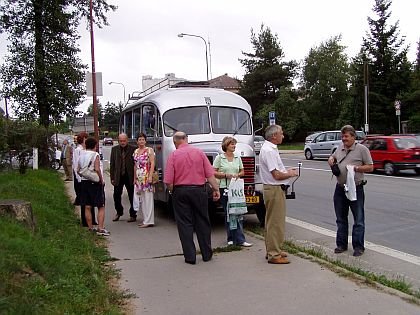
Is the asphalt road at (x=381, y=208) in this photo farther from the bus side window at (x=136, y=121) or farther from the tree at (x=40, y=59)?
the tree at (x=40, y=59)

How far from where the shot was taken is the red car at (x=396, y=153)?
18406 millimetres

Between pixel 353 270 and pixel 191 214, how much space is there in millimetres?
2287

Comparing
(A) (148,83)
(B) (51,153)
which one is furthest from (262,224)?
(B) (51,153)

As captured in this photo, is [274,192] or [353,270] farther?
[274,192]

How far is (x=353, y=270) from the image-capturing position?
6035mm

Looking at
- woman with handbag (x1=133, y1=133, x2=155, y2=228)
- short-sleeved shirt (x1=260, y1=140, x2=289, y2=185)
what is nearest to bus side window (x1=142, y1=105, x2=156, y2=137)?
woman with handbag (x1=133, y1=133, x2=155, y2=228)

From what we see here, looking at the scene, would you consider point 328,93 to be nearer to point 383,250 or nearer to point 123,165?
point 123,165

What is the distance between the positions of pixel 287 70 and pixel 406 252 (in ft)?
166

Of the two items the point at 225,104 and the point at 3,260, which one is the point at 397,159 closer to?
the point at 225,104

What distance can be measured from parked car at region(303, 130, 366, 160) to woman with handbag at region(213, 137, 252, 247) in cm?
2096

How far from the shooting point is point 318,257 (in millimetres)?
6770

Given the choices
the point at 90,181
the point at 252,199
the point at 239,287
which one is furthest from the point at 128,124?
the point at 239,287

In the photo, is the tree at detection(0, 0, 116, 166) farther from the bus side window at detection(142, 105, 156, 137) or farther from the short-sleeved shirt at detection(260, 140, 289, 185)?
the short-sleeved shirt at detection(260, 140, 289, 185)

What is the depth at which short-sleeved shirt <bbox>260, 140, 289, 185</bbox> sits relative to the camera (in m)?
6.47
